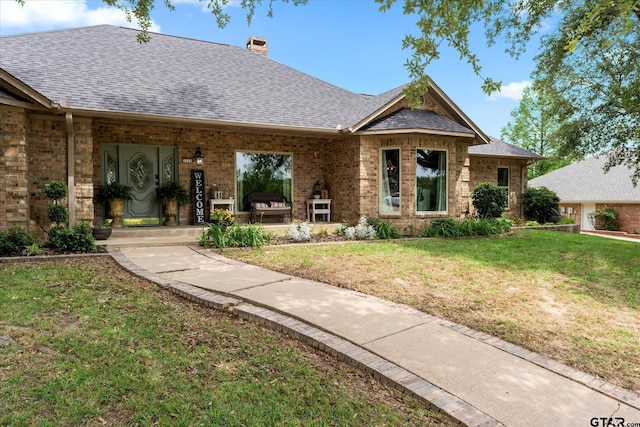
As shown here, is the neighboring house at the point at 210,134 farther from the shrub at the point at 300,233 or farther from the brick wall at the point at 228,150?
the shrub at the point at 300,233

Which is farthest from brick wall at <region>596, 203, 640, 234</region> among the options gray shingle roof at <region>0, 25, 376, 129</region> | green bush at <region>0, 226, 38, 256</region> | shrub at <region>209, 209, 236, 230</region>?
green bush at <region>0, 226, 38, 256</region>

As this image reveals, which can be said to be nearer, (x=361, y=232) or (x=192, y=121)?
(x=192, y=121)

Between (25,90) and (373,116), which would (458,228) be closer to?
(373,116)

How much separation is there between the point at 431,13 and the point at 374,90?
13.4 metres

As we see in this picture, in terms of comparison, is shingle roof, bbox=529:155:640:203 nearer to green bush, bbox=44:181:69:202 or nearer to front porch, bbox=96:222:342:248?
front porch, bbox=96:222:342:248

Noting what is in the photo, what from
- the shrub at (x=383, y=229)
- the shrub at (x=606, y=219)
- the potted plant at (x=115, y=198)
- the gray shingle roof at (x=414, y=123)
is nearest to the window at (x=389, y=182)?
the shrub at (x=383, y=229)

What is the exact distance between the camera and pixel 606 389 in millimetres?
2764

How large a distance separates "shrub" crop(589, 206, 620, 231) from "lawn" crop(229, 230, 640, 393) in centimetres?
1509

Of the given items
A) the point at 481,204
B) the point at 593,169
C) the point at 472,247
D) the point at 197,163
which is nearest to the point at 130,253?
the point at 197,163

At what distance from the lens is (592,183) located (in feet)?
80.5

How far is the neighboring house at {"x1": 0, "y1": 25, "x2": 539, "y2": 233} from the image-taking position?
856 cm

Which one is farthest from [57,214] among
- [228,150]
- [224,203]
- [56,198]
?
[228,150]

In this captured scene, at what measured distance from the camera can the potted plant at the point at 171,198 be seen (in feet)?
33.9

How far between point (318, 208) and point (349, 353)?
9137 millimetres
